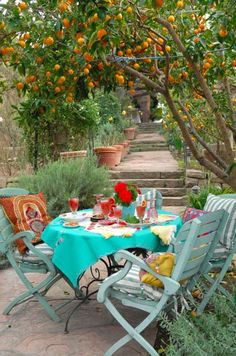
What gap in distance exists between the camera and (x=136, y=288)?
290 cm

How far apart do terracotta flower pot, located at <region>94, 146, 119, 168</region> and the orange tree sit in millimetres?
5758

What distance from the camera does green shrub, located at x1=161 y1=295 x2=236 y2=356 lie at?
2307mm

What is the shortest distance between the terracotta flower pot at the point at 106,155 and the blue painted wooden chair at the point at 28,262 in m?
6.33

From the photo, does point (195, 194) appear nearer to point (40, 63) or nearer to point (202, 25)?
point (202, 25)

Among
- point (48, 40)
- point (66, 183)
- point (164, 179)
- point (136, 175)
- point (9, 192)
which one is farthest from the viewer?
point (136, 175)

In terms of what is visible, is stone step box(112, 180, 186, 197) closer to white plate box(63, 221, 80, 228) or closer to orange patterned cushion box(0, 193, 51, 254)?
orange patterned cushion box(0, 193, 51, 254)

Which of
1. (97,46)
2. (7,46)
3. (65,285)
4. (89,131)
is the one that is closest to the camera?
(97,46)

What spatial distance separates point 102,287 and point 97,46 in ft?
4.96

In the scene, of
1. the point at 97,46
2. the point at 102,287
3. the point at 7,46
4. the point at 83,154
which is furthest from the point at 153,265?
the point at 83,154

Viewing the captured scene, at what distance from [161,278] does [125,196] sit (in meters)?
1.09

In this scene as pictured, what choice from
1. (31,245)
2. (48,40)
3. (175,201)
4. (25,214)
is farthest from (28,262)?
(175,201)

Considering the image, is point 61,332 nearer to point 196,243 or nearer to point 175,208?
point 196,243

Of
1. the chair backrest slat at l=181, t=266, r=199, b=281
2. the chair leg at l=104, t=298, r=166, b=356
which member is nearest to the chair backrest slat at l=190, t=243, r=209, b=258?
the chair backrest slat at l=181, t=266, r=199, b=281

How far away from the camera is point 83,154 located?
848cm
